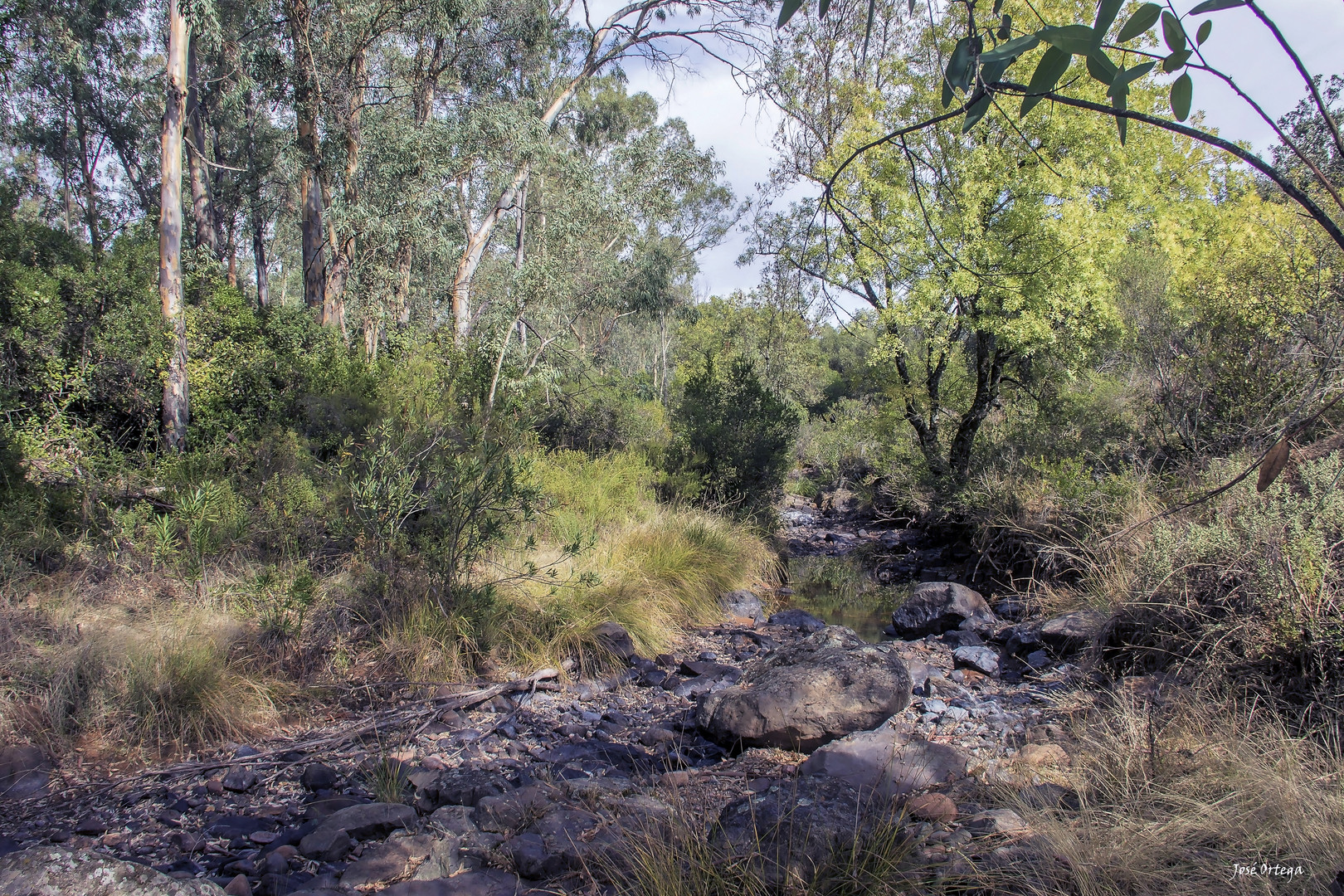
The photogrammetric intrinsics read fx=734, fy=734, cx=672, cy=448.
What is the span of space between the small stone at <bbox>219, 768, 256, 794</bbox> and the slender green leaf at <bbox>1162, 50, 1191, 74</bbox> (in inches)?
192

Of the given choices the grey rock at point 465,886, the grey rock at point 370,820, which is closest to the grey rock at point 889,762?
the grey rock at point 465,886

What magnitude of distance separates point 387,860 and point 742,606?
609cm

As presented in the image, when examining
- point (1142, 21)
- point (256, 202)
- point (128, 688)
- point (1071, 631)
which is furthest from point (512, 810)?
point (256, 202)

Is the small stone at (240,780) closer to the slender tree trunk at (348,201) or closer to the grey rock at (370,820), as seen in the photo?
the grey rock at (370,820)

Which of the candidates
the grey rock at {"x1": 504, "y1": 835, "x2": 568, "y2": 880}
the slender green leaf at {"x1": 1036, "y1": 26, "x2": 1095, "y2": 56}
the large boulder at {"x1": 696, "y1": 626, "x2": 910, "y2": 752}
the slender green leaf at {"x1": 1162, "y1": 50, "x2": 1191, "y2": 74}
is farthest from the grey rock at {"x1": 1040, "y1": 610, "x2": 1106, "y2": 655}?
the slender green leaf at {"x1": 1036, "y1": 26, "x2": 1095, "y2": 56}

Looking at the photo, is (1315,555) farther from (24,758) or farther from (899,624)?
(24,758)

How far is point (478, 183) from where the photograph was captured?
56.7ft

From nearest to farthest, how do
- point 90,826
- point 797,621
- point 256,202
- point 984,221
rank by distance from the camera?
1. point 90,826
2. point 797,621
3. point 984,221
4. point 256,202

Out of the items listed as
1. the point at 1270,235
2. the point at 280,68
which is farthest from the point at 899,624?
the point at 280,68

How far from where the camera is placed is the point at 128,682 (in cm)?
438

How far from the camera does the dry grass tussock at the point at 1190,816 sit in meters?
2.63

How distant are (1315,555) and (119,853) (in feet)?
21.4

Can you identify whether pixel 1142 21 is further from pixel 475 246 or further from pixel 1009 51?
pixel 475 246

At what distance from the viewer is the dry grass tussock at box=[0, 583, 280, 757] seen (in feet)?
13.8
